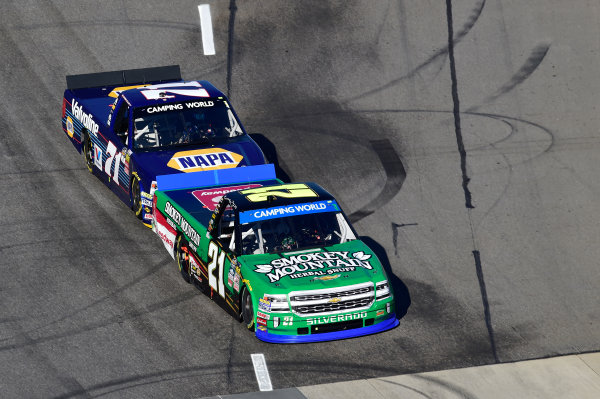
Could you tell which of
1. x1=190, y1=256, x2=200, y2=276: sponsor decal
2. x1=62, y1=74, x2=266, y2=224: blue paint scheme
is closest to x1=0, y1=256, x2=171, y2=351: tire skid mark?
x1=190, y1=256, x2=200, y2=276: sponsor decal

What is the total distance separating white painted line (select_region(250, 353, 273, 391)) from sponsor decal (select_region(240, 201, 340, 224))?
5.73 ft

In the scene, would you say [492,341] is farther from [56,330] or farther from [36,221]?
[36,221]

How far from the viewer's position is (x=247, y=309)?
42.4 ft

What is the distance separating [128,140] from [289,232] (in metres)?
4.39

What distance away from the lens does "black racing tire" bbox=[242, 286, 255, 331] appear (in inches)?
504

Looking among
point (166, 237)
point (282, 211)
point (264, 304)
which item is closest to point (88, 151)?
point (166, 237)

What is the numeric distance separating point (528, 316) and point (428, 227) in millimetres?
2960

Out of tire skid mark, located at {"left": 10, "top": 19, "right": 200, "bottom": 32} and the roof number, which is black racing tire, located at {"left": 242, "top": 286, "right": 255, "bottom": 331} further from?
tire skid mark, located at {"left": 10, "top": 19, "right": 200, "bottom": 32}

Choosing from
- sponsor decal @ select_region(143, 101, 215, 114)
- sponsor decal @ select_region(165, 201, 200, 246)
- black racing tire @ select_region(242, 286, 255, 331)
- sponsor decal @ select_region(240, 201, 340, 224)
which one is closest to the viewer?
black racing tire @ select_region(242, 286, 255, 331)

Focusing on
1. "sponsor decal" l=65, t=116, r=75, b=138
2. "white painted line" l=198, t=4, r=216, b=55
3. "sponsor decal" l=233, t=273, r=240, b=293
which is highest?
"white painted line" l=198, t=4, r=216, b=55

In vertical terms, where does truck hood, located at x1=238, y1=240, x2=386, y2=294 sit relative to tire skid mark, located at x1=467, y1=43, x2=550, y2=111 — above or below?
below

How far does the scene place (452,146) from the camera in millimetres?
19172

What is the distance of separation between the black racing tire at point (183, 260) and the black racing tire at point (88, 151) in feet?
12.8

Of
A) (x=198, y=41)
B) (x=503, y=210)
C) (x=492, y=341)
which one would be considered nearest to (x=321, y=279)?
(x=492, y=341)
